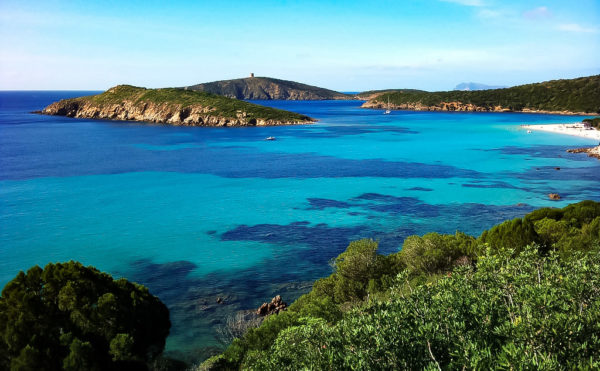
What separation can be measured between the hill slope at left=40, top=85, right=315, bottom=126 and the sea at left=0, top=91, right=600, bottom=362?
180ft

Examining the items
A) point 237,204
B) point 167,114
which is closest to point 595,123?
point 237,204

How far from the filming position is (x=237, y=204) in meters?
50.8

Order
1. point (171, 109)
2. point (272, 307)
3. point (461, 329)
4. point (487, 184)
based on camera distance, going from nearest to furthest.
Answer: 1. point (461, 329)
2. point (272, 307)
3. point (487, 184)
4. point (171, 109)

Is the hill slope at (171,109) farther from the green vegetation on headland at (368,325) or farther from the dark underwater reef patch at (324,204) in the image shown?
the green vegetation on headland at (368,325)

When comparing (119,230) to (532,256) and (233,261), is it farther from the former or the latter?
(532,256)

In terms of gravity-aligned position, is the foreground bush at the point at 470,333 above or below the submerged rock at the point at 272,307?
above

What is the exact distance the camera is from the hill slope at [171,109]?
156 m

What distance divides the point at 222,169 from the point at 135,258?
4007 cm

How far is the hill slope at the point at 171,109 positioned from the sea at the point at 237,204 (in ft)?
180

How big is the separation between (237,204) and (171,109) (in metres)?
123

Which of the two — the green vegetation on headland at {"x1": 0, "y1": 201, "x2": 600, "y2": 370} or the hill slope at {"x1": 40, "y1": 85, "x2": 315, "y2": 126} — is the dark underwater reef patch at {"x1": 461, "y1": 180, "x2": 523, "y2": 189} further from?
the hill slope at {"x1": 40, "y1": 85, "x2": 315, "y2": 126}

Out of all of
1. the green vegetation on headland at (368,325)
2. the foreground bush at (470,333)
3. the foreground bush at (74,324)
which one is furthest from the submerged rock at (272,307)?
the foreground bush at (470,333)

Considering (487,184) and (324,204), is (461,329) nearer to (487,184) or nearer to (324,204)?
(324,204)

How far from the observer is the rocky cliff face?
155250 mm
